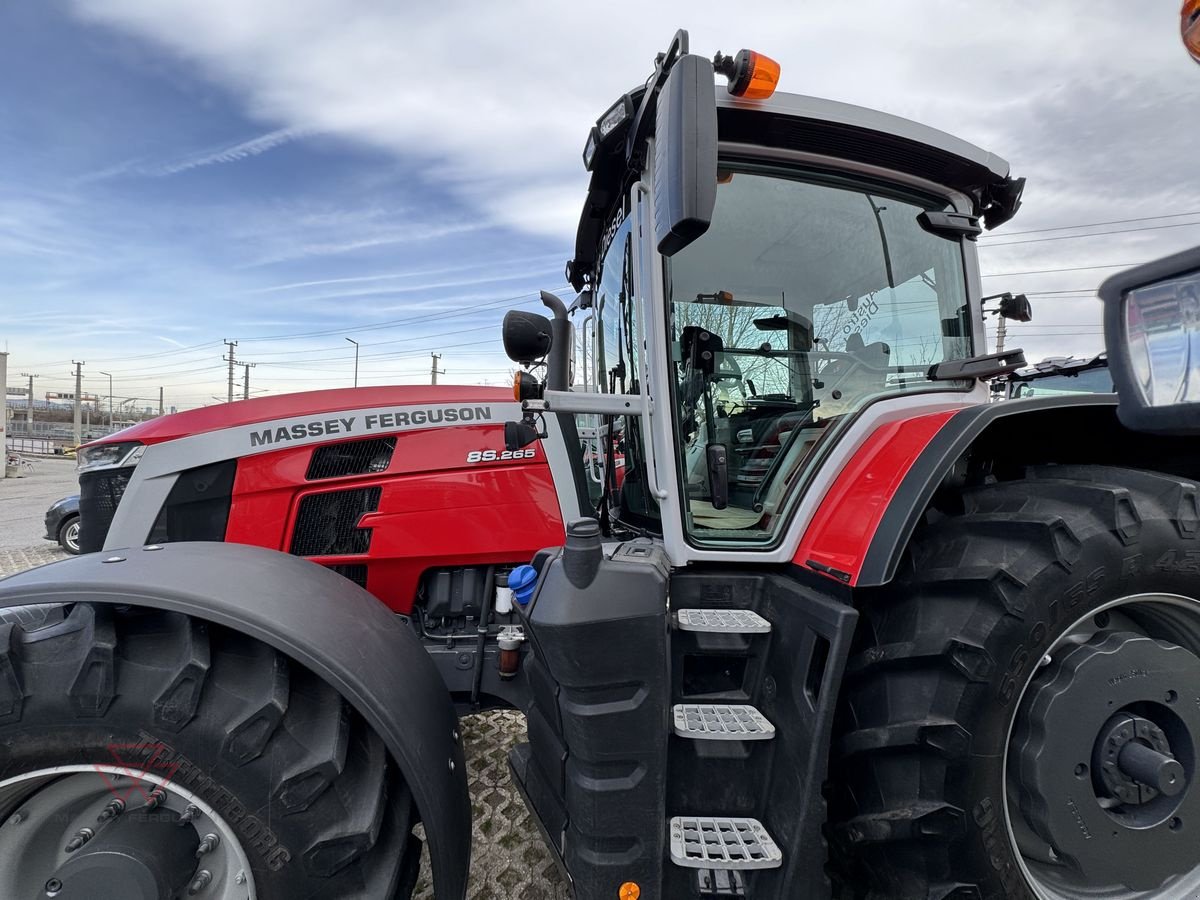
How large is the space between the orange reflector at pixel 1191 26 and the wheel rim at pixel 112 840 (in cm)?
215

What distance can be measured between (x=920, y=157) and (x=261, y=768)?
2.36 meters

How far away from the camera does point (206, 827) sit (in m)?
1.30

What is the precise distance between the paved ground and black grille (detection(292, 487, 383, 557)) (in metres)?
7.34

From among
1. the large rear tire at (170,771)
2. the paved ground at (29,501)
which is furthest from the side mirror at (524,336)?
the paved ground at (29,501)

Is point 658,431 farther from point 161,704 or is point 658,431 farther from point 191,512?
point 191,512

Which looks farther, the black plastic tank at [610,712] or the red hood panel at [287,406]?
the red hood panel at [287,406]

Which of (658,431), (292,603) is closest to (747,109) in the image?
(658,431)

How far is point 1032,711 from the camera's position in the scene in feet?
4.48

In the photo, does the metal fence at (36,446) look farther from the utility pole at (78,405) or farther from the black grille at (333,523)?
the black grille at (333,523)

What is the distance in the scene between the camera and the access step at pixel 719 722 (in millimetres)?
1400

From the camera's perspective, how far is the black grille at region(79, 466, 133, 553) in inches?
77.4

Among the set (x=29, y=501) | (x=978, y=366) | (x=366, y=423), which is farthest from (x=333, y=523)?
(x=29, y=501)

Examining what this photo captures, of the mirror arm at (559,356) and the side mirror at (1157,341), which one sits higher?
the mirror arm at (559,356)

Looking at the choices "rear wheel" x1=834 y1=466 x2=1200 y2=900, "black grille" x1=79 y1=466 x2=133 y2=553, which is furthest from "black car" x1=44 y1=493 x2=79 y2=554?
"rear wheel" x1=834 y1=466 x2=1200 y2=900
